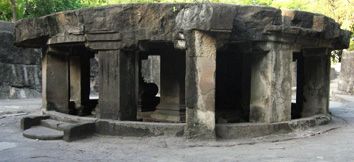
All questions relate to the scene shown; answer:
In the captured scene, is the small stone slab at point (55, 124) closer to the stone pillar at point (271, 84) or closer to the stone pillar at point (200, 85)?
the stone pillar at point (200, 85)

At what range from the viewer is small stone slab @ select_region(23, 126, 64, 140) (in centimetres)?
584

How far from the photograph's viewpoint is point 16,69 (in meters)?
13.7

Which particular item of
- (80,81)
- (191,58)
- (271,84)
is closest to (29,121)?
(80,81)

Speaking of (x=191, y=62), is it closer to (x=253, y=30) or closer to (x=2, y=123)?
(x=253, y=30)

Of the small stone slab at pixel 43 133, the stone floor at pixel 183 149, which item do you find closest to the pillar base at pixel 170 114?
the stone floor at pixel 183 149

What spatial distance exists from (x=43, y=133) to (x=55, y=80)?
164cm

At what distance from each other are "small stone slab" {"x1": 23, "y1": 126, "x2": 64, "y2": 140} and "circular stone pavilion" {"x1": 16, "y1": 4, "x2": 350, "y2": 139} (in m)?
0.39

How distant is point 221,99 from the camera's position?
335 inches

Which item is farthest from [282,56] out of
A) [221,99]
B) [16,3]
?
[16,3]

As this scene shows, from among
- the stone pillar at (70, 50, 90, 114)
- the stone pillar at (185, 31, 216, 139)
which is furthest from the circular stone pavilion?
the stone pillar at (70, 50, 90, 114)

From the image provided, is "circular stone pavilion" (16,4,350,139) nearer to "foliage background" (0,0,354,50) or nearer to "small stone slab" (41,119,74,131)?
"small stone slab" (41,119,74,131)

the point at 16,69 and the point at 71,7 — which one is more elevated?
the point at 71,7

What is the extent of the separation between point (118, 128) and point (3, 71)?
29.4 feet

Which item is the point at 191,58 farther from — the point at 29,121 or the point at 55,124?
the point at 29,121
